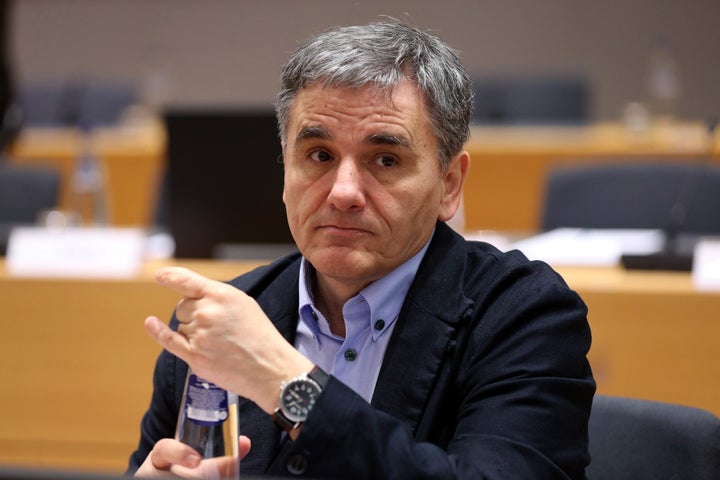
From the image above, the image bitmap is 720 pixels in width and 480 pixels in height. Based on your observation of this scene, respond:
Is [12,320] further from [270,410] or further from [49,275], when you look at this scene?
[270,410]

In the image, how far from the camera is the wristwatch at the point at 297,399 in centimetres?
123

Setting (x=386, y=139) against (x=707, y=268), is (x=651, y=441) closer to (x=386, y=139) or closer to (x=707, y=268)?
(x=386, y=139)

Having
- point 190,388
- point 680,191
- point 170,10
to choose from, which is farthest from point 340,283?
point 170,10

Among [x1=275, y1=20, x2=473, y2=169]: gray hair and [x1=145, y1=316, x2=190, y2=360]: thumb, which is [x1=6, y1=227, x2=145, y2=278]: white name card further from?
[x1=145, y1=316, x2=190, y2=360]: thumb

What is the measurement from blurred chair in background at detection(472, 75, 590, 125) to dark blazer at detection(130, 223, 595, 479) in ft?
13.8

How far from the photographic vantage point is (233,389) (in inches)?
49.1

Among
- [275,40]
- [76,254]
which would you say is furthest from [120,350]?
[275,40]

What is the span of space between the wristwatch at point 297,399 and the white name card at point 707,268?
131 centimetres

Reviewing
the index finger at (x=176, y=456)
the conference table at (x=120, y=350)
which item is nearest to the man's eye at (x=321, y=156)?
the index finger at (x=176, y=456)

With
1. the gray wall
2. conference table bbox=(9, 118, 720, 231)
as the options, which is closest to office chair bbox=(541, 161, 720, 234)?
conference table bbox=(9, 118, 720, 231)

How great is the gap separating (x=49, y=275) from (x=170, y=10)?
19.4 ft

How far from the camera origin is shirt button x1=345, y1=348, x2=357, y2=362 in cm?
154

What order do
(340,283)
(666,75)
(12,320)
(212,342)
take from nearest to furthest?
(212,342) → (340,283) → (12,320) → (666,75)

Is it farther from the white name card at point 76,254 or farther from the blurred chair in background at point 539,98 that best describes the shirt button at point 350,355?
the blurred chair in background at point 539,98
